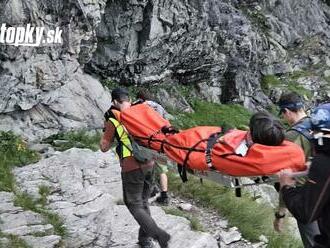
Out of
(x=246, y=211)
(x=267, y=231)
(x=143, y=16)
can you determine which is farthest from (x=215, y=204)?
(x=143, y=16)

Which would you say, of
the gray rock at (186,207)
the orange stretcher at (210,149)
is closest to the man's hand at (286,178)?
the orange stretcher at (210,149)

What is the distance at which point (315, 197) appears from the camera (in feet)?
11.0

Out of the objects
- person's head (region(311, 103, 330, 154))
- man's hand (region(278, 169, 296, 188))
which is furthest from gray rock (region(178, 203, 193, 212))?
person's head (region(311, 103, 330, 154))

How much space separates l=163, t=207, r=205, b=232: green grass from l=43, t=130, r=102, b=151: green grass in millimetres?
4300

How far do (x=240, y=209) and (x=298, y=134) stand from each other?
14.0 ft

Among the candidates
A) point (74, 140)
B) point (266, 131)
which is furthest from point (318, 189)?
point (74, 140)

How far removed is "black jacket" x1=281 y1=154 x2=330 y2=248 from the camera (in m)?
Result: 3.29

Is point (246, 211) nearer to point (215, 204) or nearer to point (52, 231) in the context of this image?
point (215, 204)

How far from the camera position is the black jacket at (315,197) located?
3285 millimetres

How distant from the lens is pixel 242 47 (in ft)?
76.7

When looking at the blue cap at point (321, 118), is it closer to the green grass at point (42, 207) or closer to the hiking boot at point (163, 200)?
the green grass at point (42, 207)

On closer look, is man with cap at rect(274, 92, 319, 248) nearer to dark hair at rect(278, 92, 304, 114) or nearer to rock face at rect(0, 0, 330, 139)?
dark hair at rect(278, 92, 304, 114)

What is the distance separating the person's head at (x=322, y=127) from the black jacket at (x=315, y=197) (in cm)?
7

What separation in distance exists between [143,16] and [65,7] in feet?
13.8
